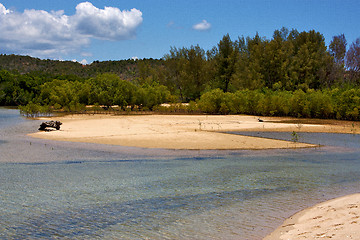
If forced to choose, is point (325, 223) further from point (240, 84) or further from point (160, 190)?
point (240, 84)

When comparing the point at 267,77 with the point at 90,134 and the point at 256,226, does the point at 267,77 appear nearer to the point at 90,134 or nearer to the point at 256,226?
the point at 90,134

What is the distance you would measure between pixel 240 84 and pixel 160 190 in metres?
50.0

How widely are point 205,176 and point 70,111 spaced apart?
38.9m

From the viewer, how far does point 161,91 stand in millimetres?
52844

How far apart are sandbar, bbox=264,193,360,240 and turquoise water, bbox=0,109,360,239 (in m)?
0.35

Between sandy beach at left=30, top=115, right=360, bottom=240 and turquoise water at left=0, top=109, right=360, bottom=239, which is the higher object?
sandy beach at left=30, top=115, right=360, bottom=240

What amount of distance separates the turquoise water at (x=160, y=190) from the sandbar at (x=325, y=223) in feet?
1.16

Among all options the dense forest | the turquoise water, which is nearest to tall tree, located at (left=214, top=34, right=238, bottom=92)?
the dense forest

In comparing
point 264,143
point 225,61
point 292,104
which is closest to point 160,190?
point 264,143

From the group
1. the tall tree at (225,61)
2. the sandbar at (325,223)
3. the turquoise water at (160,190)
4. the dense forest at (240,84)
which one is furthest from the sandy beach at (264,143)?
the tall tree at (225,61)

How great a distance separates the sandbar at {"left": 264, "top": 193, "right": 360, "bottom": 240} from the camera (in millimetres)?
5724

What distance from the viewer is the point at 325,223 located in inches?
255

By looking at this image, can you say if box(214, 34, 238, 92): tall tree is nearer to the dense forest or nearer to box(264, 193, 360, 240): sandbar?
the dense forest

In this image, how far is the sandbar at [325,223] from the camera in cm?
572
